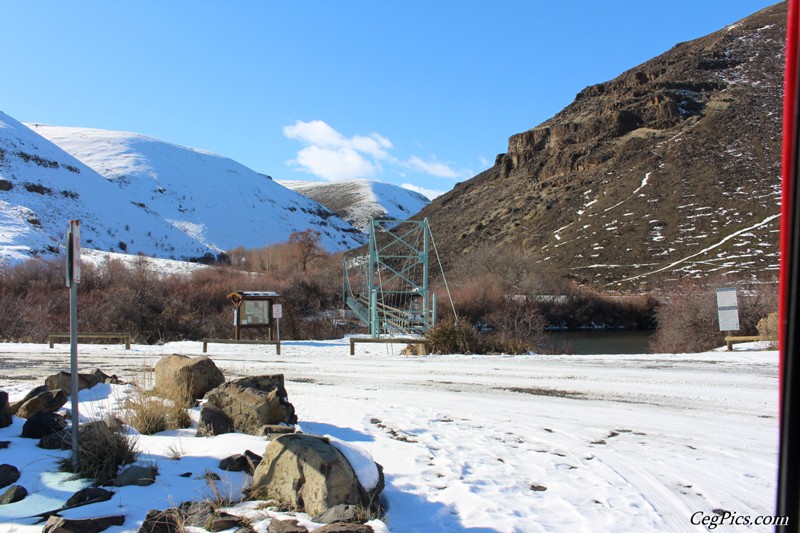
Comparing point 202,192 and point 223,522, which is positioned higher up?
point 202,192

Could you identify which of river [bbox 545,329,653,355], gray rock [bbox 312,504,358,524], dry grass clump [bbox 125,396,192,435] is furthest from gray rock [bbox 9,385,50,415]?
river [bbox 545,329,653,355]

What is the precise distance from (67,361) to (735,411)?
14.6 m

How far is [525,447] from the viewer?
627 cm

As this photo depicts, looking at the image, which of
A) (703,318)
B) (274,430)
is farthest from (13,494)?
(703,318)

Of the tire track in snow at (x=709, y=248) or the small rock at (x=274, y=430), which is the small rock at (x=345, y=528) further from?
the tire track in snow at (x=709, y=248)

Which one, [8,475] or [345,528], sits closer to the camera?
[345,528]

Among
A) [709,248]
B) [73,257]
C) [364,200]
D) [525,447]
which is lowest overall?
[525,447]

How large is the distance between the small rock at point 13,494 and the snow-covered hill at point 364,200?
136719 millimetres

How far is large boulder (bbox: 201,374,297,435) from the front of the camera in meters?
6.30

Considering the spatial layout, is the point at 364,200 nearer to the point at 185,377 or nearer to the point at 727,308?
the point at 727,308

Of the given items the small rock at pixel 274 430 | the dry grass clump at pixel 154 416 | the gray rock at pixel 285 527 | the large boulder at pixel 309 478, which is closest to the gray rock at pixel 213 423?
the dry grass clump at pixel 154 416

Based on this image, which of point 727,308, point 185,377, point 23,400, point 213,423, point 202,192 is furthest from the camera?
point 202,192

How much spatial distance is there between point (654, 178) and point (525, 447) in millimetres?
65433

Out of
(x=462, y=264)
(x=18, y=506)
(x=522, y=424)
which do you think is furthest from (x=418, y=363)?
(x=462, y=264)
